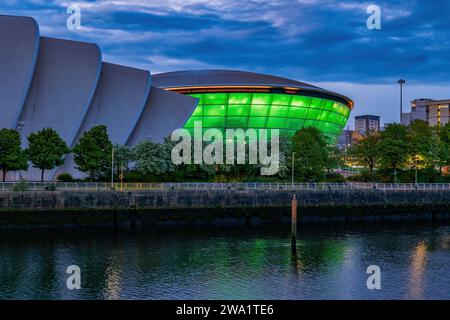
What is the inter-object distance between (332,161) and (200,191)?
27.1 metres

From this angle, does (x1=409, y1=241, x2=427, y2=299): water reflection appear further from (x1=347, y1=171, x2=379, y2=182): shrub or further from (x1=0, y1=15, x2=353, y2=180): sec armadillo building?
(x1=0, y1=15, x2=353, y2=180): sec armadillo building

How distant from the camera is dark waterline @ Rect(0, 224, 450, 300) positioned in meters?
30.8

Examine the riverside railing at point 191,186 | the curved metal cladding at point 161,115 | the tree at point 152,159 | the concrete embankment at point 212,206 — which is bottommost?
the concrete embankment at point 212,206

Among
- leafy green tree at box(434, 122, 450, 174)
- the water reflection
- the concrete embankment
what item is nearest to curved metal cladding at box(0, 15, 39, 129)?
the concrete embankment

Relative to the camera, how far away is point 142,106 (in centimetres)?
7356

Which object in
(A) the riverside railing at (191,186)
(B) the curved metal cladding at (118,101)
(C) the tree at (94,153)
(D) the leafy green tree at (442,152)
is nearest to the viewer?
(A) the riverside railing at (191,186)

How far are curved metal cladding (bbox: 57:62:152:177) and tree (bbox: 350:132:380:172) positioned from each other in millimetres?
31039

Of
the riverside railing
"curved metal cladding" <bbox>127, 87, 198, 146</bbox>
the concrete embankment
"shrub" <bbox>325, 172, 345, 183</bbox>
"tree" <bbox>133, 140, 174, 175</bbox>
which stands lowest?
the concrete embankment

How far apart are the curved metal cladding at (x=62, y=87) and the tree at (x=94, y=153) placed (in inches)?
208

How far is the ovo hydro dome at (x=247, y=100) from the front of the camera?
94688mm

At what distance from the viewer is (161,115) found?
3022 inches

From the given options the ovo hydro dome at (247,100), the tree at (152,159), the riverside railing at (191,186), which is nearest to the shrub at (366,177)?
the riverside railing at (191,186)

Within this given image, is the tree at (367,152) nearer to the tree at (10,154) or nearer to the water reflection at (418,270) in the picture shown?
the water reflection at (418,270)

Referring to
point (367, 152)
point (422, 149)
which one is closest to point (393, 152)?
point (422, 149)
